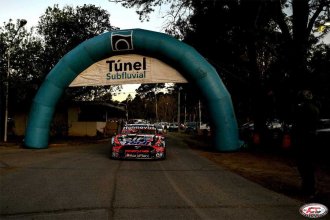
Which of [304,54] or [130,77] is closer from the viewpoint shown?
[304,54]

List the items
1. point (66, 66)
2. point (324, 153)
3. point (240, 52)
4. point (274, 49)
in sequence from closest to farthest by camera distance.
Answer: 1. point (324, 153)
2. point (66, 66)
3. point (274, 49)
4. point (240, 52)

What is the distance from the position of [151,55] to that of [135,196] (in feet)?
48.1

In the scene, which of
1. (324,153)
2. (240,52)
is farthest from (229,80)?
(324,153)

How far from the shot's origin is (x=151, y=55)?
21.6m

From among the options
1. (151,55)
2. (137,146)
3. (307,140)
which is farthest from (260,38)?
(307,140)

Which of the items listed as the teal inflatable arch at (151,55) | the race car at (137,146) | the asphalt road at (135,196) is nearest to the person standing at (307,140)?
the asphalt road at (135,196)

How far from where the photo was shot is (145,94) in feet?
388

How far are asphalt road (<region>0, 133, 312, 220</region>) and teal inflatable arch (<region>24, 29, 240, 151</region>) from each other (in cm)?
784

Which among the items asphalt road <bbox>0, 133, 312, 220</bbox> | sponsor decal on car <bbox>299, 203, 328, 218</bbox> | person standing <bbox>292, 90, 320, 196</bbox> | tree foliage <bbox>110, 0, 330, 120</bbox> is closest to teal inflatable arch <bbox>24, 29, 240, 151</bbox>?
tree foliage <bbox>110, 0, 330, 120</bbox>

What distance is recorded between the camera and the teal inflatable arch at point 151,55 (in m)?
19.7

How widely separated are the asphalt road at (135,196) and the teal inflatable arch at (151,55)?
7838 millimetres

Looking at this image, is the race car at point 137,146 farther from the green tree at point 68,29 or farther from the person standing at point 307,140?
the green tree at point 68,29

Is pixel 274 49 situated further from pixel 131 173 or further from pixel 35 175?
pixel 35 175

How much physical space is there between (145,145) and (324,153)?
743 centimetres
